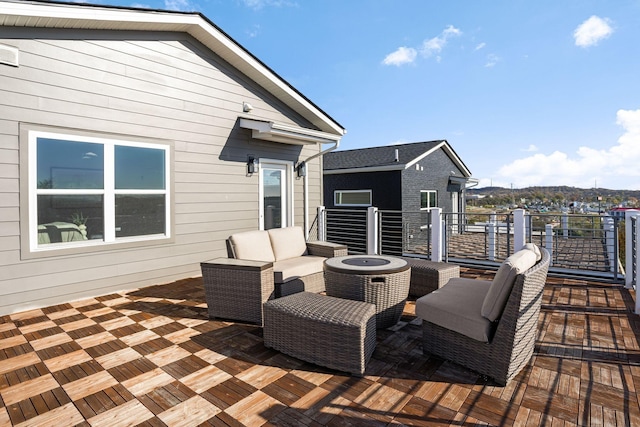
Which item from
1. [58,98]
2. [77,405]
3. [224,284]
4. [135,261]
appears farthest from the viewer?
[135,261]

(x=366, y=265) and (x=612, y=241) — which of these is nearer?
(x=366, y=265)

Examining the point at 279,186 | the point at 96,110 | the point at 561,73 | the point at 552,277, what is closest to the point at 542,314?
the point at 552,277

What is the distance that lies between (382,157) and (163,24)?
1073cm

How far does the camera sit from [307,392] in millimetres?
2211

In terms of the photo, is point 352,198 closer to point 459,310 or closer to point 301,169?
point 301,169

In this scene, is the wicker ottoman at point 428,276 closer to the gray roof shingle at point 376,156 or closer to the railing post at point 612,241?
the railing post at point 612,241

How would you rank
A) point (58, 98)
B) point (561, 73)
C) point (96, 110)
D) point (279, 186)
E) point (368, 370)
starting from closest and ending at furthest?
point (368, 370), point (58, 98), point (96, 110), point (279, 186), point (561, 73)

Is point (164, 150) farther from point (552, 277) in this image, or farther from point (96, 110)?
point (552, 277)

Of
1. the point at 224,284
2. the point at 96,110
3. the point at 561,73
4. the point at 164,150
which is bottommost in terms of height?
the point at 224,284

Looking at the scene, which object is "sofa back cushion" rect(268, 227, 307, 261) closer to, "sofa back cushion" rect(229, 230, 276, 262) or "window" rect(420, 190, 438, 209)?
"sofa back cushion" rect(229, 230, 276, 262)

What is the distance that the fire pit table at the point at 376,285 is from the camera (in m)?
3.23

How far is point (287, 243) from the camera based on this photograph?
15.6 ft

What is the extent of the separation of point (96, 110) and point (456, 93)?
44.3 feet

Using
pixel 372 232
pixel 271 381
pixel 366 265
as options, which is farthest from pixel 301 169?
pixel 271 381
